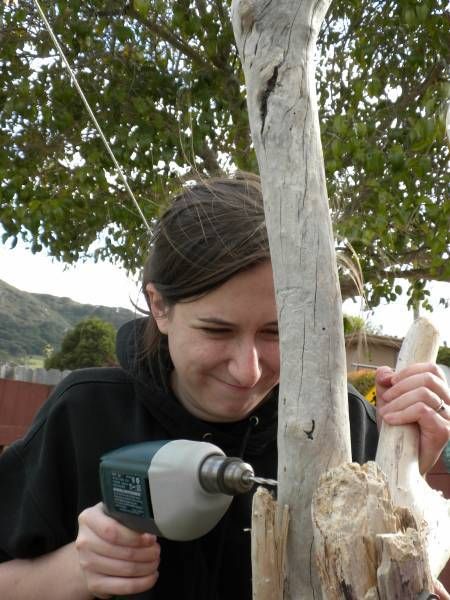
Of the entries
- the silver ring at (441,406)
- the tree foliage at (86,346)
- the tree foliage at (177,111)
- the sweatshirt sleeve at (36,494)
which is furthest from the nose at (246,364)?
the tree foliage at (86,346)

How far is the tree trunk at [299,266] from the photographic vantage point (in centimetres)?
97

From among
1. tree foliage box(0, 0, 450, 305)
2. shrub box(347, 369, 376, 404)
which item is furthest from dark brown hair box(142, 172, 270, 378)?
shrub box(347, 369, 376, 404)

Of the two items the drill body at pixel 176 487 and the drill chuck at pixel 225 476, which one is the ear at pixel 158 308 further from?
the drill chuck at pixel 225 476

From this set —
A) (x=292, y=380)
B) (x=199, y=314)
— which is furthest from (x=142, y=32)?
(x=292, y=380)

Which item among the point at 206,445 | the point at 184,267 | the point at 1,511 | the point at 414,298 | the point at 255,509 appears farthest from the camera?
the point at 414,298

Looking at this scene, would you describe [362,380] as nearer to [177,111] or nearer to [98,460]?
[177,111]

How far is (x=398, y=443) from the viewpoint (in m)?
1.21

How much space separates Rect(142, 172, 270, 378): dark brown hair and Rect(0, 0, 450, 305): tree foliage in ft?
9.27

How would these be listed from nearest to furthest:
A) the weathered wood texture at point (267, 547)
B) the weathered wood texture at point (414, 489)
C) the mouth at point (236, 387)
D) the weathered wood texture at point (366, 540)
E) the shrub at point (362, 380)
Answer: the weathered wood texture at point (366, 540) → the weathered wood texture at point (267, 547) → the weathered wood texture at point (414, 489) → the mouth at point (236, 387) → the shrub at point (362, 380)

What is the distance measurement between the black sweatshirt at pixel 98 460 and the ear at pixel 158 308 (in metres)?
0.13

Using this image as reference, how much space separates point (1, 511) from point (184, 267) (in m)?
0.72

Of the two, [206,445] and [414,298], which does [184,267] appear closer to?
[206,445]

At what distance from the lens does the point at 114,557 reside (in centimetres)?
125

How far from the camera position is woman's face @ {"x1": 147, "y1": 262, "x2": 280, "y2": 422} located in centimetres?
132
